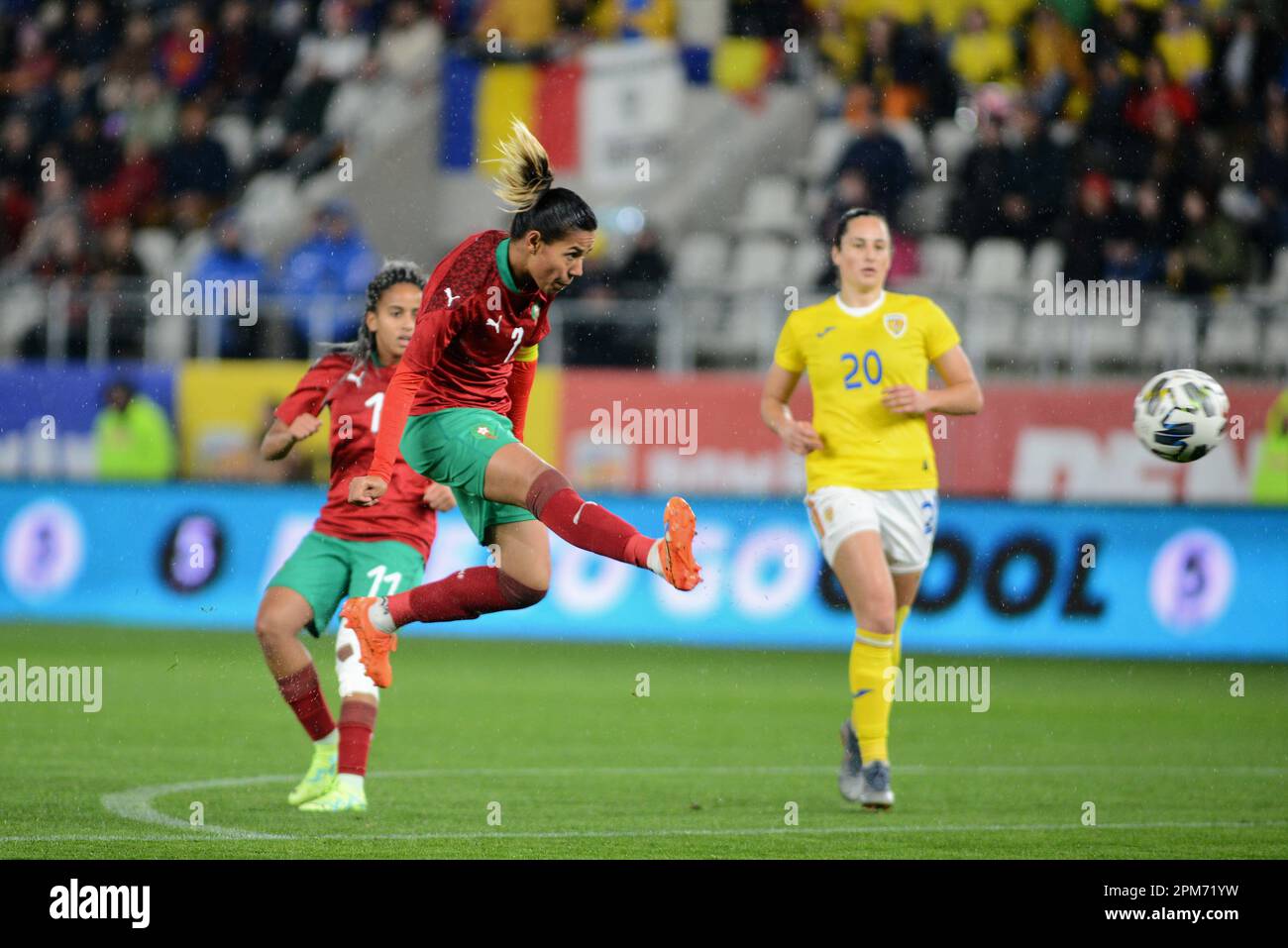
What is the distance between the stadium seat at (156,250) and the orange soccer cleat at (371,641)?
465 inches

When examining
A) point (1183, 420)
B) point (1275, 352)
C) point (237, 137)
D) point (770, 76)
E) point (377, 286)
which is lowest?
point (1183, 420)

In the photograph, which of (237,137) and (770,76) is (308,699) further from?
(237,137)

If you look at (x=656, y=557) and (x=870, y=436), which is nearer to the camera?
(x=656, y=557)

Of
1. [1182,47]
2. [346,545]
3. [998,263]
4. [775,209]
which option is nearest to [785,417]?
[346,545]

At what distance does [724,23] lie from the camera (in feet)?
64.8

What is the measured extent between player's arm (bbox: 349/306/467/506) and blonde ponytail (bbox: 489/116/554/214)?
1.49ft

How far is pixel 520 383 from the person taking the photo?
764 cm

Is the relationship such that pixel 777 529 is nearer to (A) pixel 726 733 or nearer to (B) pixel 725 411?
A: (B) pixel 725 411

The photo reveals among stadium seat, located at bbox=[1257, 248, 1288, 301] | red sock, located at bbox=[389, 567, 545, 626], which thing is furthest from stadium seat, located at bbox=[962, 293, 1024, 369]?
red sock, located at bbox=[389, 567, 545, 626]

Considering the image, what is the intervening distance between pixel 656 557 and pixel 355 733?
169 centimetres

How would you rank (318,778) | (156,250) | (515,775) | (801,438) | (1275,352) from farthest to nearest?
(156,250) < (1275,352) < (515,775) < (801,438) < (318,778)

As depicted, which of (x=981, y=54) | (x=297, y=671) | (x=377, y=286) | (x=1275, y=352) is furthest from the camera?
(x=981, y=54)
